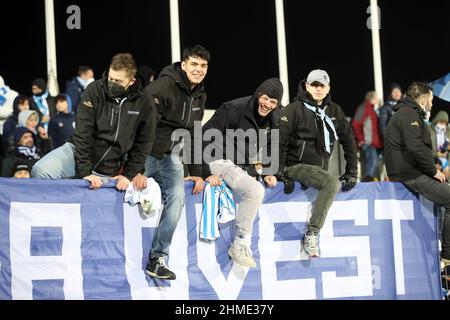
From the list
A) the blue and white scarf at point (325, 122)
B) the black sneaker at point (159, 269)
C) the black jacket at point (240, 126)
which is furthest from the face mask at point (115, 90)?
the blue and white scarf at point (325, 122)

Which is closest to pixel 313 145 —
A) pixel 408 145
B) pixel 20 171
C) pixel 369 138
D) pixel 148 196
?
pixel 408 145

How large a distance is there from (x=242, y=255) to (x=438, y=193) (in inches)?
94.4

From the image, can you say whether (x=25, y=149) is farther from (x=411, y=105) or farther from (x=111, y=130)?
(x=411, y=105)

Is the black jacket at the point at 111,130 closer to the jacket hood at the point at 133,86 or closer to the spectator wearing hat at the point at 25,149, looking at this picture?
the jacket hood at the point at 133,86

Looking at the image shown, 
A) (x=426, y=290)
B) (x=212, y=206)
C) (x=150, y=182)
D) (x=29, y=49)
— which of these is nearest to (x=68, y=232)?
(x=150, y=182)

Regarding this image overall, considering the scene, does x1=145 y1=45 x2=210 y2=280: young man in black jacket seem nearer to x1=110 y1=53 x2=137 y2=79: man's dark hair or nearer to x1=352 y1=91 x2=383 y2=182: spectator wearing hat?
x1=110 y1=53 x2=137 y2=79: man's dark hair

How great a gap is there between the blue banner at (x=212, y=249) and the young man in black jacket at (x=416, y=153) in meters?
0.18

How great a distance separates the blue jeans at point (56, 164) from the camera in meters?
7.23

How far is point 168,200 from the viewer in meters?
7.33

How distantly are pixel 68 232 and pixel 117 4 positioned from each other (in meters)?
6.97

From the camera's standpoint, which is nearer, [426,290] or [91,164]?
[91,164]

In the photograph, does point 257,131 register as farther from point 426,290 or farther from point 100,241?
point 426,290

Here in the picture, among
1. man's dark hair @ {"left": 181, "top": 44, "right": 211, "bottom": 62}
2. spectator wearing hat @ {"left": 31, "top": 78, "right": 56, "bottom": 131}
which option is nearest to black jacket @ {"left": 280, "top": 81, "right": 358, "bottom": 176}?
man's dark hair @ {"left": 181, "top": 44, "right": 211, "bottom": 62}

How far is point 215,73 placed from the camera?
14.1m
